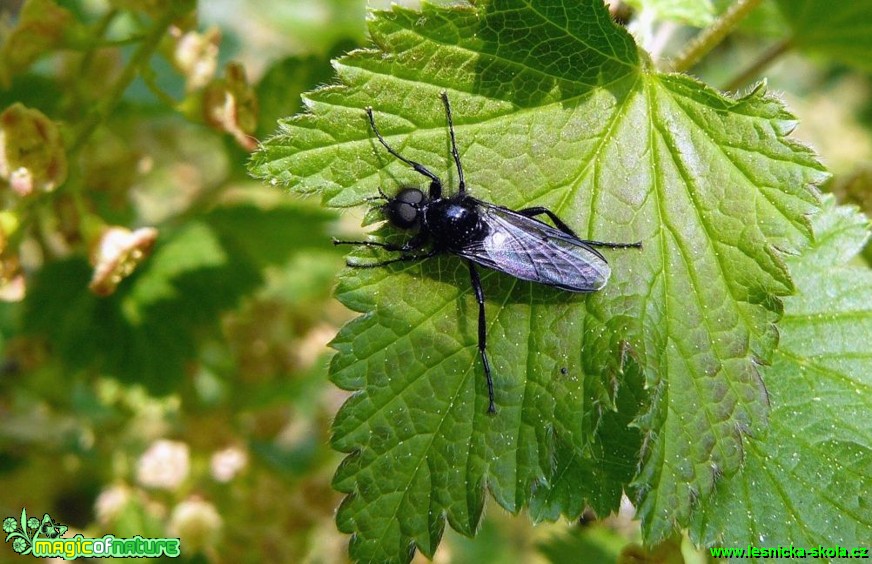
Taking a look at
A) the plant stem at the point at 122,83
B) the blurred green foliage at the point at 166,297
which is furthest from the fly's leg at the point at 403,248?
the plant stem at the point at 122,83

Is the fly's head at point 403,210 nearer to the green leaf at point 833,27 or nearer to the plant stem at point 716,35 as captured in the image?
the plant stem at point 716,35

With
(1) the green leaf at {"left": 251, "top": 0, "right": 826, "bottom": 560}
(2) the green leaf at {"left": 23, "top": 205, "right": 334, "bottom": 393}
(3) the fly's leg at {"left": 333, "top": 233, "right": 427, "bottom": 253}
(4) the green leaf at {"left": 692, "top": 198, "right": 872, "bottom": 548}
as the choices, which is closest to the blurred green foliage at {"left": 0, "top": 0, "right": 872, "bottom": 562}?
(2) the green leaf at {"left": 23, "top": 205, "right": 334, "bottom": 393}

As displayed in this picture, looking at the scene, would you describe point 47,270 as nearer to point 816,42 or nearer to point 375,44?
point 375,44

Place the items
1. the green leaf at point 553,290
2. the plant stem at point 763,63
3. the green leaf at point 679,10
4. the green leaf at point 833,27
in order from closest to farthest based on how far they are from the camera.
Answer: the green leaf at point 553,290, the green leaf at point 679,10, the green leaf at point 833,27, the plant stem at point 763,63

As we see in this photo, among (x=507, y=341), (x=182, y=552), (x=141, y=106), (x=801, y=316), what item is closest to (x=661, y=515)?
(x=507, y=341)

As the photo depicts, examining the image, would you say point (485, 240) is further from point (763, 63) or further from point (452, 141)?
point (763, 63)

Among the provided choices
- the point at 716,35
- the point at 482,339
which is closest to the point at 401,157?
the point at 482,339
